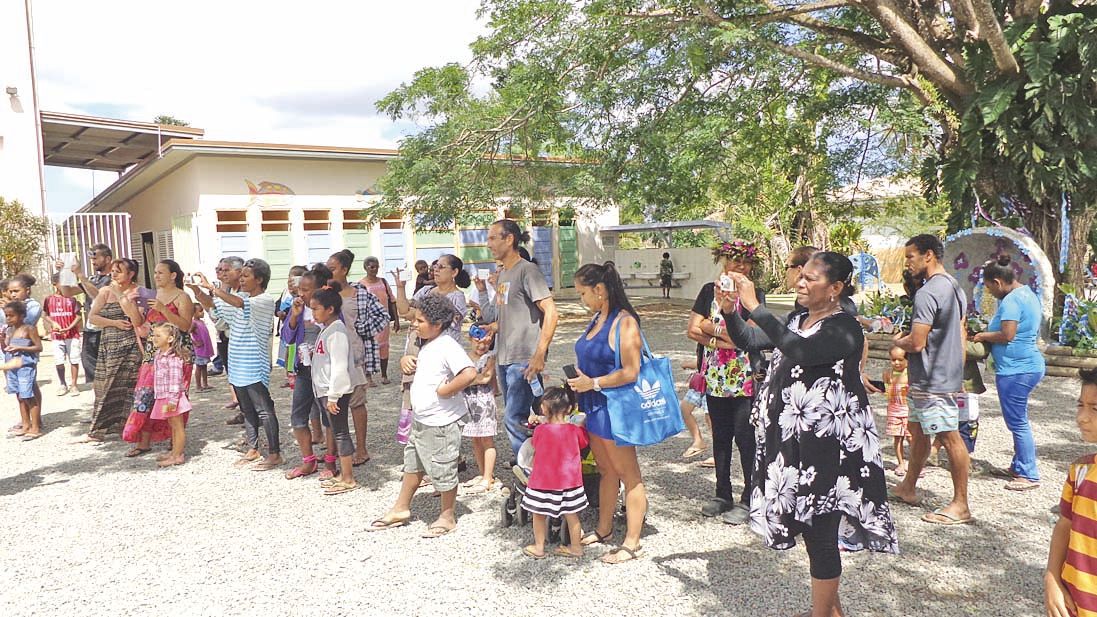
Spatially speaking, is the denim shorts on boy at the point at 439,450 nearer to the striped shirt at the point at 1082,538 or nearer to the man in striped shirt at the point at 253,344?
the man in striped shirt at the point at 253,344

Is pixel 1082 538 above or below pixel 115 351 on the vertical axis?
below

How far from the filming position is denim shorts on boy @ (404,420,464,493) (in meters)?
4.04

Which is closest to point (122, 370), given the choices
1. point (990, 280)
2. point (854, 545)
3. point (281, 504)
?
point (281, 504)

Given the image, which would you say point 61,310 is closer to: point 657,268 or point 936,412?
point 936,412

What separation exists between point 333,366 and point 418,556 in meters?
1.43

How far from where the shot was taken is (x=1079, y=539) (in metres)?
2.11

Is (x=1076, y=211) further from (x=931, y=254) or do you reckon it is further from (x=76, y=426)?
(x=76, y=426)

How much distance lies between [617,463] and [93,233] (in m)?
15.4

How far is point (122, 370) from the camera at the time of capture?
6531 millimetres

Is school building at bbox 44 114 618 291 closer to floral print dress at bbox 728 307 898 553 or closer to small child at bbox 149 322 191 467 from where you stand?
small child at bbox 149 322 191 467

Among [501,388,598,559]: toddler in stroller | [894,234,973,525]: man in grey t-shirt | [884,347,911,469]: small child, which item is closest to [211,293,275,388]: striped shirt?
[501,388,598,559]: toddler in stroller

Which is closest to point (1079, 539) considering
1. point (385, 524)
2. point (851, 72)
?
point (385, 524)

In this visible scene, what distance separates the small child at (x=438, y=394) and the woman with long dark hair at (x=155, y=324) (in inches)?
110

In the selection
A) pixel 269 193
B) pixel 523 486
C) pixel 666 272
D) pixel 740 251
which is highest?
pixel 269 193
